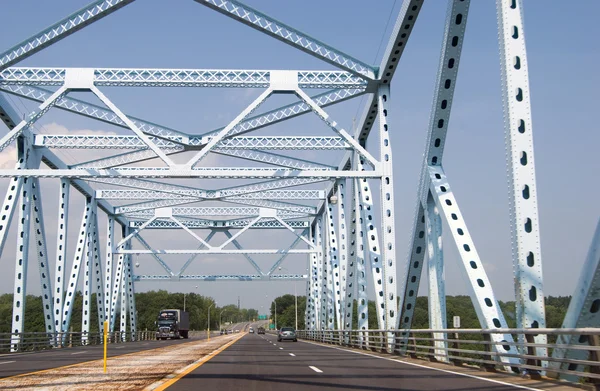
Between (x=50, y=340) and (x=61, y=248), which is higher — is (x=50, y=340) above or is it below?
below

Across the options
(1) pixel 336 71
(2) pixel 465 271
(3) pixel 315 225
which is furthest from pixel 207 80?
(3) pixel 315 225

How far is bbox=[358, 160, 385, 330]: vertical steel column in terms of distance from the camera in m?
29.3

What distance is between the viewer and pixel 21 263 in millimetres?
33906

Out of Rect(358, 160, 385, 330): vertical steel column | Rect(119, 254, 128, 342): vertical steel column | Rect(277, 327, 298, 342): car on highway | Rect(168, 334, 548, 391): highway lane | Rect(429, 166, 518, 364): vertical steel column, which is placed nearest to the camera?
Rect(168, 334, 548, 391): highway lane

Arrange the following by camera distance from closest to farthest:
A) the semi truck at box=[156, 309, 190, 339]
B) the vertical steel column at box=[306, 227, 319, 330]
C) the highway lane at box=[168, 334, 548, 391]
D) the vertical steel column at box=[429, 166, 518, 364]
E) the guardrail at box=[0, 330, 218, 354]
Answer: the highway lane at box=[168, 334, 548, 391]
the vertical steel column at box=[429, 166, 518, 364]
the guardrail at box=[0, 330, 218, 354]
the vertical steel column at box=[306, 227, 319, 330]
the semi truck at box=[156, 309, 190, 339]

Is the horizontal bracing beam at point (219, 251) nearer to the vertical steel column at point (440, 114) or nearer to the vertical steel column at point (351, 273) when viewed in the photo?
the vertical steel column at point (351, 273)

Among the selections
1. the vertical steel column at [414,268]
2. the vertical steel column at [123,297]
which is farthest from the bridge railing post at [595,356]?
the vertical steel column at [123,297]

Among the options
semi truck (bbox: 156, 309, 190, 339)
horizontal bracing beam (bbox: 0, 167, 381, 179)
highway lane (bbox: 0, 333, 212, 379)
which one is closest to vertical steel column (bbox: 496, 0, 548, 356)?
highway lane (bbox: 0, 333, 212, 379)

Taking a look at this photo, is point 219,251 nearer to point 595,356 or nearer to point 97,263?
point 97,263

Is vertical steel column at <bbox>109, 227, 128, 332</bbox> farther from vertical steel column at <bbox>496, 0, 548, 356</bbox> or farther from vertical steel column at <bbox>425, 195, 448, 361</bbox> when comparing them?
vertical steel column at <bbox>496, 0, 548, 356</bbox>

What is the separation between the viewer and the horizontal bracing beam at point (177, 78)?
91.8 feet

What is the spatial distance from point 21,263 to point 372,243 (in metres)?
17.0

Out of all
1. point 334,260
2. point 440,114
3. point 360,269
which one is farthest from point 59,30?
point 334,260

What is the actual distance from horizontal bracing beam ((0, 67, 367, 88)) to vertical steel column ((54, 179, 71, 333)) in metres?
13.7
